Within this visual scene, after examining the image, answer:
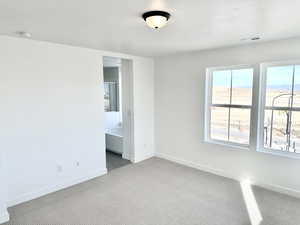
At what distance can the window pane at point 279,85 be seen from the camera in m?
3.19

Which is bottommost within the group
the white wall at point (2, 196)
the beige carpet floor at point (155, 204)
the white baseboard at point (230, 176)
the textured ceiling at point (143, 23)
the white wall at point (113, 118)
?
the beige carpet floor at point (155, 204)

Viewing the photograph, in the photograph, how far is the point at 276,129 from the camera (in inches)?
132

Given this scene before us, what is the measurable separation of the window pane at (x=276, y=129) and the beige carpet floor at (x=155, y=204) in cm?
79

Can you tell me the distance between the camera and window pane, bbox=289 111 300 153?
10.3 feet

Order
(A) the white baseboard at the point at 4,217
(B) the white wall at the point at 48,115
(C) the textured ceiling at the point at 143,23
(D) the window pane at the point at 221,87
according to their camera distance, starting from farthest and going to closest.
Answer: (D) the window pane at the point at 221,87 → (B) the white wall at the point at 48,115 → (A) the white baseboard at the point at 4,217 → (C) the textured ceiling at the point at 143,23

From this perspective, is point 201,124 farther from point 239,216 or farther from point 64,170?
point 64,170

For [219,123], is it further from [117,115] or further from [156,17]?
[117,115]

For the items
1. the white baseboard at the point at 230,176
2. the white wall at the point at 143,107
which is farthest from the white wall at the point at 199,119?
the white wall at the point at 143,107

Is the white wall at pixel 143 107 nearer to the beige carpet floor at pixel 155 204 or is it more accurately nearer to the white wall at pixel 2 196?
the beige carpet floor at pixel 155 204

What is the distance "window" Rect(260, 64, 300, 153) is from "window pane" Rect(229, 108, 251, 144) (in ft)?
0.81

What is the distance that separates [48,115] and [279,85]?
377 cm

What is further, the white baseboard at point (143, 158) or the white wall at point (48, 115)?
the white baseboard at point (143, 158)

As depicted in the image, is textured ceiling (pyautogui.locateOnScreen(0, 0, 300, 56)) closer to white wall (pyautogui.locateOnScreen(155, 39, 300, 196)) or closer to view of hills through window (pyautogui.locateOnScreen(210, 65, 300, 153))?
white wall (pyautogui.locateOnScreen(155, 39, 300, 196))

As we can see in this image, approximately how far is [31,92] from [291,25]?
11.9ft
